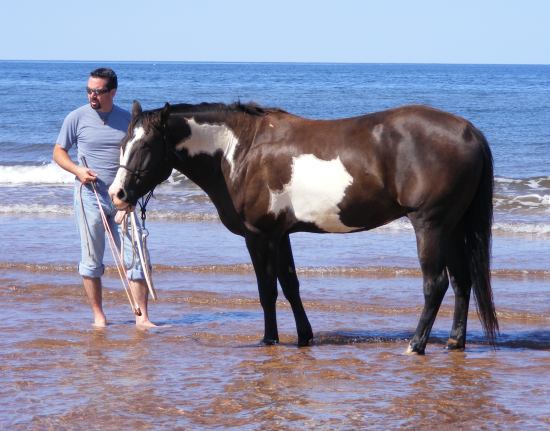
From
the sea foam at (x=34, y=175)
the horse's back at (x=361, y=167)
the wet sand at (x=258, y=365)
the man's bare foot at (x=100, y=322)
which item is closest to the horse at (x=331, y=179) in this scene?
the horse's back at (x=361, y=167)

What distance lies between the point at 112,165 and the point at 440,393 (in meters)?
3.04

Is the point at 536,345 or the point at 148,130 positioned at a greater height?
the point at 148,130

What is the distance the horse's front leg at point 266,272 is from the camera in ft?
21.7

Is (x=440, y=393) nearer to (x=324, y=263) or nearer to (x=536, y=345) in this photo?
(x=536, y=345)

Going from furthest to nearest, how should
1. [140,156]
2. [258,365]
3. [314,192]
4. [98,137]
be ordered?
[98,137]
[140,156]
[314,192]
[258,365]

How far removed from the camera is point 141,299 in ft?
24.6

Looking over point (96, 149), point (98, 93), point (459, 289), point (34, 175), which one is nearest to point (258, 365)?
point (459, 289)

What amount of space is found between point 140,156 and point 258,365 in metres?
1.57

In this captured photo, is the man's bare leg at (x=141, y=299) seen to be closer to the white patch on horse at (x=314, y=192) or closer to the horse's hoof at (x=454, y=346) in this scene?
the white patch on horse at (x=314, y=192)

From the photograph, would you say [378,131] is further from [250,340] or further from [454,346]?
[250,340]

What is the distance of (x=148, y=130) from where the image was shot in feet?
21.4

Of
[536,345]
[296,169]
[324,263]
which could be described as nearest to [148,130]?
[296,169]

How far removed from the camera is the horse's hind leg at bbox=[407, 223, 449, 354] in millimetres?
6246

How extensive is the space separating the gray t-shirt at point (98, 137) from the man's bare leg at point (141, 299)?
0.79 metres
